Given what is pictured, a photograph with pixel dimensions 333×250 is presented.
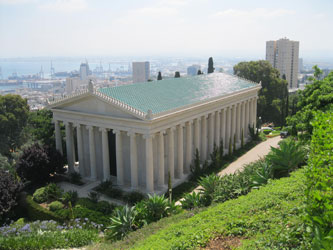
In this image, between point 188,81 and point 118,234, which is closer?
point 118,234

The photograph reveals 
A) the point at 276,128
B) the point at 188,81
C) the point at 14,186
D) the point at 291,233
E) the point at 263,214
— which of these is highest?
the point at 188,81

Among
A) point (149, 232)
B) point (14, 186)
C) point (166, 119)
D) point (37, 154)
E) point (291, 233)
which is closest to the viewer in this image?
point (291, 233)

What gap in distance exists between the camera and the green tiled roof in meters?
32.5

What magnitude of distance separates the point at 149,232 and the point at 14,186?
54.6 feet

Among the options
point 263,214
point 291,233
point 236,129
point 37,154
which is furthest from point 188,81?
point 291,233

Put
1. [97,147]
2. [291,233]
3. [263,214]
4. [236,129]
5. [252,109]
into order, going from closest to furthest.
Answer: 1. [291,233]
2. [263,214]
3. [97,147]
4. [236,129]
5. [252,109]

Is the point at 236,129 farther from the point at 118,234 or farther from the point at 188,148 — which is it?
the point at 118,234

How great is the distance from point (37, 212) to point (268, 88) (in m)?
61.3

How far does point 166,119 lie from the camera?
3098cm

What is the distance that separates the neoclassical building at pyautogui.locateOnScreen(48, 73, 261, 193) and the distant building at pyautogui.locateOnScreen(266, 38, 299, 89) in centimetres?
15924

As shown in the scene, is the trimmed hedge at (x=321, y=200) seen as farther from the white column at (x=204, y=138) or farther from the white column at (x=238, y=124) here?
the white column at (x=238, y=124)

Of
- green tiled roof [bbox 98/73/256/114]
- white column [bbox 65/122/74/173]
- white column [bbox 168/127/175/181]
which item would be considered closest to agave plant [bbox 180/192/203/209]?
white column [bbox 168/127/175/181]

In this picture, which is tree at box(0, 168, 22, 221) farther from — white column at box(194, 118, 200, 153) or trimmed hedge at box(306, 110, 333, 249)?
trimmed hedge at box(306, 110, 333, 249)

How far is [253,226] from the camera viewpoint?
1316 centimetres
